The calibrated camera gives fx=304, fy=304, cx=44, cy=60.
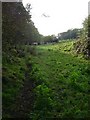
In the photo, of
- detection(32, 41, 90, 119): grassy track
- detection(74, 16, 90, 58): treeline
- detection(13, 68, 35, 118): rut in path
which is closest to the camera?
detection(32, 41, 90, 119): grassy track

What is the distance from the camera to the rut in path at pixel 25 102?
19.7 m

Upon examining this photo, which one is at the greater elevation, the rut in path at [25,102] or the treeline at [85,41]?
the treeline at [85,41]

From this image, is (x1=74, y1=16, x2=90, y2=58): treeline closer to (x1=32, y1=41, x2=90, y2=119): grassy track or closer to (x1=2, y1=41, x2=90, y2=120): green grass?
(x1=2, y1=41, x2=90, y2=120): green grass

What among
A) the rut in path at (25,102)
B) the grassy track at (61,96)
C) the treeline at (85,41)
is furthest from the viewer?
the treeline at (85,41)

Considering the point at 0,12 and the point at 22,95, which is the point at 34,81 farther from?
the point at 0,12

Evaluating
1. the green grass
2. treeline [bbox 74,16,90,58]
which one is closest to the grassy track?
the green grass

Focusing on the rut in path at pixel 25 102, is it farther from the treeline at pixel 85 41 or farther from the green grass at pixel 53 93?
the treeline at pixel 85 41

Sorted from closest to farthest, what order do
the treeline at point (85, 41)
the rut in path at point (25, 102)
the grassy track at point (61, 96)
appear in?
the grassy track at point (61, 96) → the rut in path at point (25, 102) → the treeline at point (85, 41)

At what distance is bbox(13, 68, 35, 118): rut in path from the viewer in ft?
64.6

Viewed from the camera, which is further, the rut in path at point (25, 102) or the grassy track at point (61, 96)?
the rut in path at point (25, 102)

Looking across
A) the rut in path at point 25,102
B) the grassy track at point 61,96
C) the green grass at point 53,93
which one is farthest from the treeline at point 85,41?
the rut in path at point 25,102

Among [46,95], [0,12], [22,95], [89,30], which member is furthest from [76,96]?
[89,30]

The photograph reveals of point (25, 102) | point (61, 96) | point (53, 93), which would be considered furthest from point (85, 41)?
point (25, 102)

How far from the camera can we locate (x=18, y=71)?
107ft
